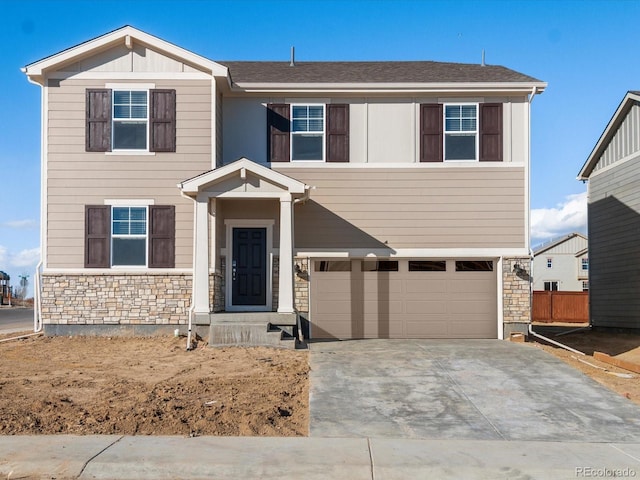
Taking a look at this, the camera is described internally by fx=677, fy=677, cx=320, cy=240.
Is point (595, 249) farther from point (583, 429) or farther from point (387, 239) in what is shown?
point (583, 429)

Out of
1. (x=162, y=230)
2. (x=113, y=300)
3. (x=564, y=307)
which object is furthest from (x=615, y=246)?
(x=113, y=300)

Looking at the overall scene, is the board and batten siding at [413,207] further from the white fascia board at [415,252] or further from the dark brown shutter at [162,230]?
the dark brown shutter at [162,230]

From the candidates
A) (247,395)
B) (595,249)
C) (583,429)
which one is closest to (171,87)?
(247,395)

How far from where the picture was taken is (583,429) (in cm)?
881

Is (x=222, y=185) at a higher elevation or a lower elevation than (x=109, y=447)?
higher

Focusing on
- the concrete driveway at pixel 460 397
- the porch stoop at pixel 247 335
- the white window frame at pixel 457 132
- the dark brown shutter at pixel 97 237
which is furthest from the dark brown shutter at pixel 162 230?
the white window frame at pixel 457 132

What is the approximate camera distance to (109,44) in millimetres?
15227

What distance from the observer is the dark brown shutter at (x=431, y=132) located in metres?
16.0

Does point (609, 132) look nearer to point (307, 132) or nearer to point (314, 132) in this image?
point (314, 132)

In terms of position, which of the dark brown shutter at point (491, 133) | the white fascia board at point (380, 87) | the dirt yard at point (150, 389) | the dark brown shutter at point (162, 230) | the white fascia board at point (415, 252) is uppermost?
the white fascia board at point (380, 87)

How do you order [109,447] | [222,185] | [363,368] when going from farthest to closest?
[222,185]
[363,368]
[109,447]

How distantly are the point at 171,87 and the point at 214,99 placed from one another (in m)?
1.04

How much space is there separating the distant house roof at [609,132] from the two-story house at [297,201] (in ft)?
15.2

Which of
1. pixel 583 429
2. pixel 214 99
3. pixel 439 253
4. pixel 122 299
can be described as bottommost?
pixel 583 429
